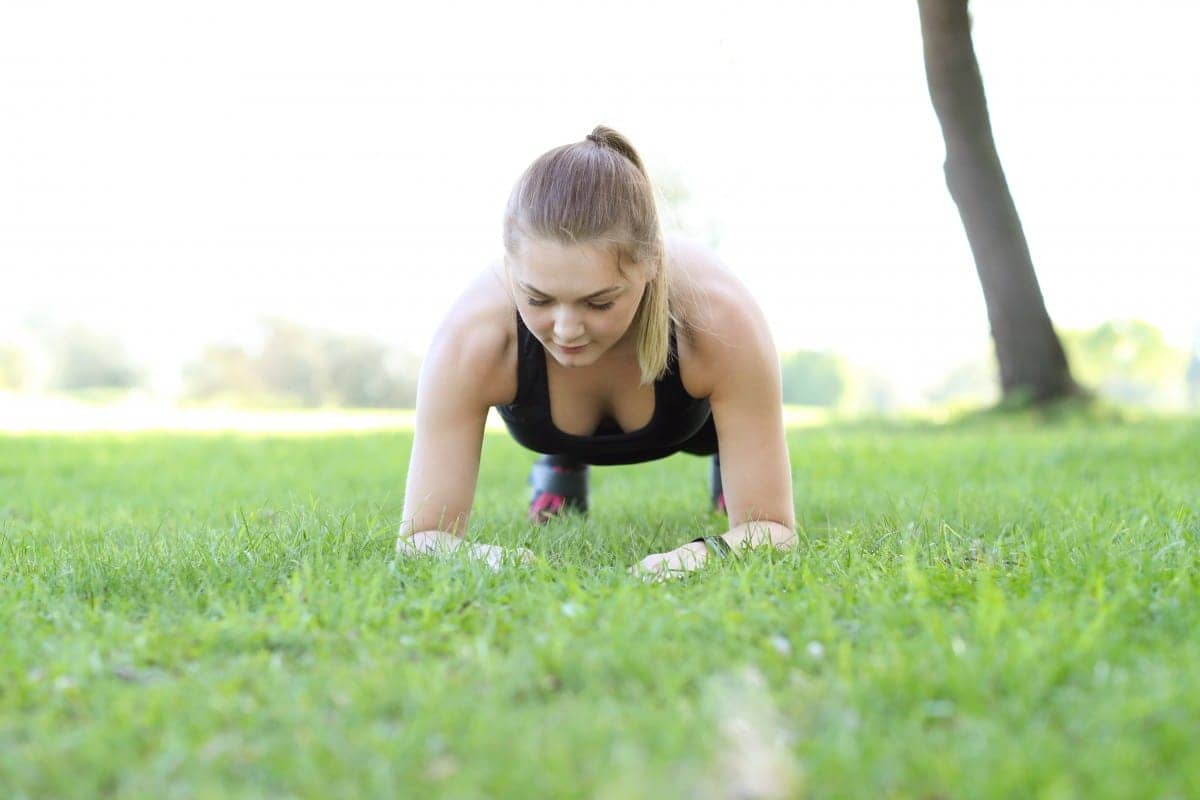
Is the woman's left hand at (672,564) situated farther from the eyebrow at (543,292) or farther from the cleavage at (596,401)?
the eyebrow at (543,292)

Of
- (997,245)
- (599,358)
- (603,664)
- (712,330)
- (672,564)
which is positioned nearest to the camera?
(603,664)

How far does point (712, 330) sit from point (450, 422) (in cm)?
83

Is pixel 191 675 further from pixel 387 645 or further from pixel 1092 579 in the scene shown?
pixel 1092 579

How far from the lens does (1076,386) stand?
9.94 m

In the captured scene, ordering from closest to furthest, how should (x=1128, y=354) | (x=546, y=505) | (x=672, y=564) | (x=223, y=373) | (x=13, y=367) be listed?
(x=672, y=564) → (x=546, y=505) → (x=1128, y=354) → (x=223, y=373) → (x=13, y=367)

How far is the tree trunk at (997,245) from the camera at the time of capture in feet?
31.4

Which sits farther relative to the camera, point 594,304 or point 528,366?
point 528,366

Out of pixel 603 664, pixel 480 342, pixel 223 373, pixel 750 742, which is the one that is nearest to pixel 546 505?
pixel 480 342

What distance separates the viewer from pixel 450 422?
316 centimetres

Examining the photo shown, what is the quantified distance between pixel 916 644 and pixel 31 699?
162 cm

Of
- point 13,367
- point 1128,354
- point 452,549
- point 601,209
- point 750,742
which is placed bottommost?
point 750,742

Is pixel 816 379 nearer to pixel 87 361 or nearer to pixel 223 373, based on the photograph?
pixel 223 373

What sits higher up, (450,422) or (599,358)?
(599,358)

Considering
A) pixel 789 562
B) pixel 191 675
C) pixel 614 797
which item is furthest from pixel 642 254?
pixel 614 797
